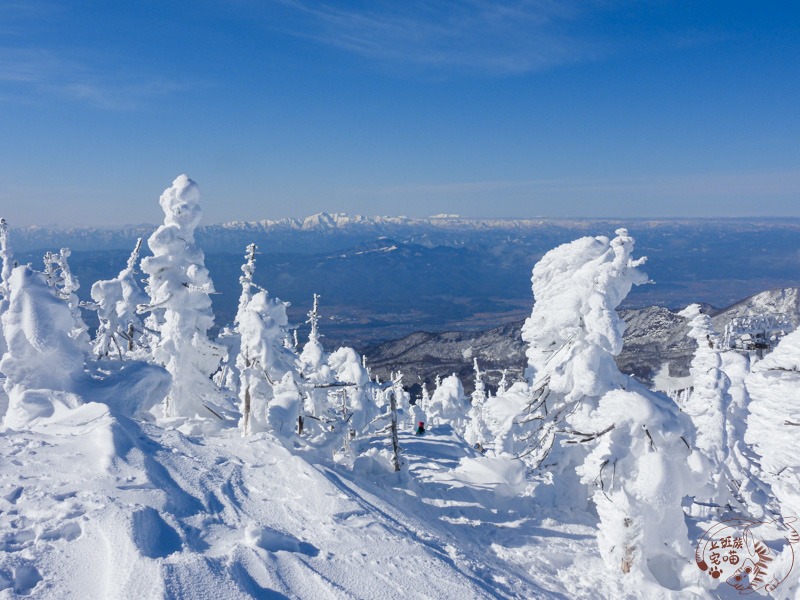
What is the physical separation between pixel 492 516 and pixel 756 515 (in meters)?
9.27

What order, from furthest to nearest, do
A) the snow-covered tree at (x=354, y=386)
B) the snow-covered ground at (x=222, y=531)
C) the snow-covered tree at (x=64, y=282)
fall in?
the snow-covered tree at (x=354, y=386) → the snow-covered tree at (x=64, y=282) → the snow-covered ground at (x=222, y=531)

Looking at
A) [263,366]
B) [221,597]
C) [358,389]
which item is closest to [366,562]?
[221,597]

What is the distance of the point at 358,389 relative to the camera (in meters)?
23.5

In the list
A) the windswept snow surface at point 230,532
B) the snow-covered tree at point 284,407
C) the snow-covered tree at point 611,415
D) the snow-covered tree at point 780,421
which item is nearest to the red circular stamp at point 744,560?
the snow-covered tree at point 780,421

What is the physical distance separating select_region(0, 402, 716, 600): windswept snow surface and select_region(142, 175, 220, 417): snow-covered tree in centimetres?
779

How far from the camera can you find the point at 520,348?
437 feet

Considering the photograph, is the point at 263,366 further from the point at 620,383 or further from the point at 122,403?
the point at 620,383

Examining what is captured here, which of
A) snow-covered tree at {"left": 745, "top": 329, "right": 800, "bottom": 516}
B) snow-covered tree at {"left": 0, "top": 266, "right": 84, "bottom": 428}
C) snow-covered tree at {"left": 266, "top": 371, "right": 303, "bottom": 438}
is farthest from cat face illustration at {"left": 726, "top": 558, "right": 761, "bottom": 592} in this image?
snow-covered tree at {"left": 0, "top": 266, "right": 84, "bottom": 428}

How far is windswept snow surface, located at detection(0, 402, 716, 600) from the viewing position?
531 centimetres

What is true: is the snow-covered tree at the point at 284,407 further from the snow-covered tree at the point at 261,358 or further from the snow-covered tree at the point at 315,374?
the snow-covered tree at the point at 315,374

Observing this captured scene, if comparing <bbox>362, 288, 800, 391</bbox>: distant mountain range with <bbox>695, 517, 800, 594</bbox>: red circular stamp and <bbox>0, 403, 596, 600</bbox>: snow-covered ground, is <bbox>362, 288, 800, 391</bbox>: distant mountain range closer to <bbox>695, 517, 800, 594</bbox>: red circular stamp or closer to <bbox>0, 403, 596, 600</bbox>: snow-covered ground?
<bbox>695, 517, 800, 594</bbox>: red circular stamp

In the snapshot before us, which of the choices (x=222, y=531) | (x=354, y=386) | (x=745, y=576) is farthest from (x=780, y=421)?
(x=354, y=386)

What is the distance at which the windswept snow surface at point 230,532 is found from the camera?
5312 millimetres

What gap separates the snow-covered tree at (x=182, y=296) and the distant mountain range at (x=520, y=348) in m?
77.3
